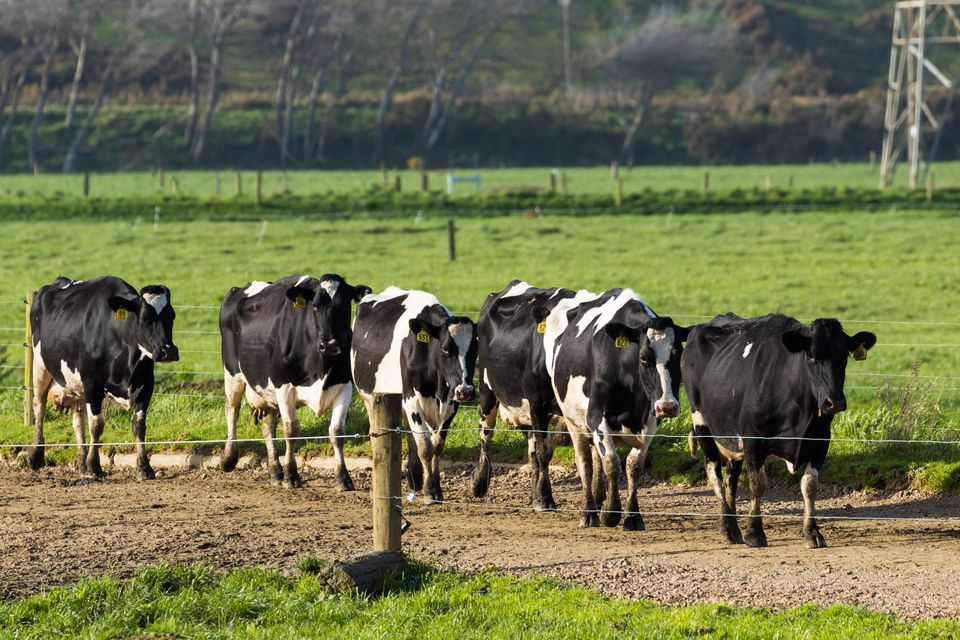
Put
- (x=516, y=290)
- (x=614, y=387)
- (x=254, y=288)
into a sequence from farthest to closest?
(x=254, y=288) → (x=516, y=290) → (x=614, y=387)

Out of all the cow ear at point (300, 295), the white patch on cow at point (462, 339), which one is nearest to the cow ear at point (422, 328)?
the white patch on cow at point (462, 339)

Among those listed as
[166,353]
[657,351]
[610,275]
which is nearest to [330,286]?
[166,353]

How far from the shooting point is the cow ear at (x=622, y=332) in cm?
1273

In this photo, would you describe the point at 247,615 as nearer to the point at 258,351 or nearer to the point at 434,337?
the point at 434,337

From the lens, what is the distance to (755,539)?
11.6 m

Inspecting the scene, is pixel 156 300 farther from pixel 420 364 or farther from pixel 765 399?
pixel 765 399

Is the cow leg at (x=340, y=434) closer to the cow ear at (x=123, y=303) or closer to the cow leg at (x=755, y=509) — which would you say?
the cow ear at (x=123, y=303)

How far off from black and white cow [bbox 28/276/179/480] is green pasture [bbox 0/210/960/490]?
0.83 m

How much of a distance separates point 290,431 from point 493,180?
58.3 m

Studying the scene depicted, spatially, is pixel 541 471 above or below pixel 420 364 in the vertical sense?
below

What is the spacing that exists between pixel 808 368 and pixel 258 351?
6.63 m

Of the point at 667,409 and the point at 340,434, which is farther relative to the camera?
the point at 340,434

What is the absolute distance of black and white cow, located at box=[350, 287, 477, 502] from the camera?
1415 cm

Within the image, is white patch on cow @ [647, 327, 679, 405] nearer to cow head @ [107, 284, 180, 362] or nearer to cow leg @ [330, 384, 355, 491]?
cow leg @ [330, 384, 355, 491]
